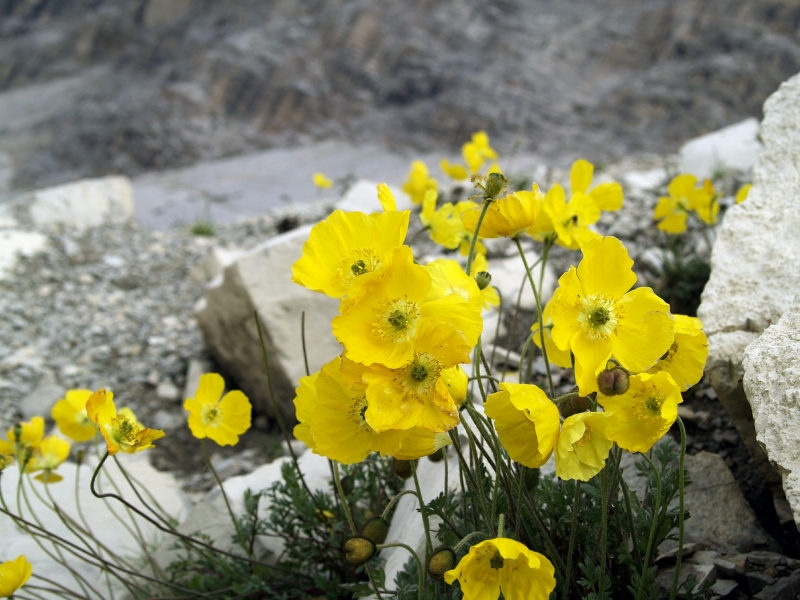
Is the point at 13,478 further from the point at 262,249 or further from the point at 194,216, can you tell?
the point at 194,216

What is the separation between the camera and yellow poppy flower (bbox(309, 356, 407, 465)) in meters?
1.23

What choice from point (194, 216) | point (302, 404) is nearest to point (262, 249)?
point (302, 404)

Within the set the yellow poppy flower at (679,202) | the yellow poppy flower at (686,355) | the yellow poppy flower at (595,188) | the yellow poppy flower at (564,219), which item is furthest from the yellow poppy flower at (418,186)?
the yellow poppy flower at (686,355)

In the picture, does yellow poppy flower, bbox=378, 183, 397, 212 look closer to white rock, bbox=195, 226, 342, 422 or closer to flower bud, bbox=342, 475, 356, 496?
flower bud, bbox=342, 475, 356, 496

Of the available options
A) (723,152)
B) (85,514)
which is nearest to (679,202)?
(85,514)

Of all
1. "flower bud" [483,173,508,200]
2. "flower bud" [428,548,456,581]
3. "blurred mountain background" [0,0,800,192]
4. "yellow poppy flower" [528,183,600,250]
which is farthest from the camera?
"blurred mountain background" [0,0,800,192]

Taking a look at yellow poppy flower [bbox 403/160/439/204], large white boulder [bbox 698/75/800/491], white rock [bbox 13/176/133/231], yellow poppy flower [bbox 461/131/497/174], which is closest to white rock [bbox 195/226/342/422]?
yellow poppy flower [bbox 403/160/439/204]

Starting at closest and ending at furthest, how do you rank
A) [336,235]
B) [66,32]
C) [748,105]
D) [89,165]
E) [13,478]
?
[336,235] → [13,478] → [748,105] → [89,165] → [66,32]

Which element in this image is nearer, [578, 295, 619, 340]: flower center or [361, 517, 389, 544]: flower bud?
[578, 295, 619, 340]: flower center

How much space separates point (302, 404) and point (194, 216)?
638cm

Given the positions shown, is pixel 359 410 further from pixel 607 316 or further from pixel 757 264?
pixel 757 264

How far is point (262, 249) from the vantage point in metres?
3.48

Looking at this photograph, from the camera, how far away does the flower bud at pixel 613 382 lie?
1089mm

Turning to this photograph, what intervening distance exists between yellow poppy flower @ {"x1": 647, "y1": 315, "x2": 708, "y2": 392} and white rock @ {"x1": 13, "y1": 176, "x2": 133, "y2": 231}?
5.88 m
